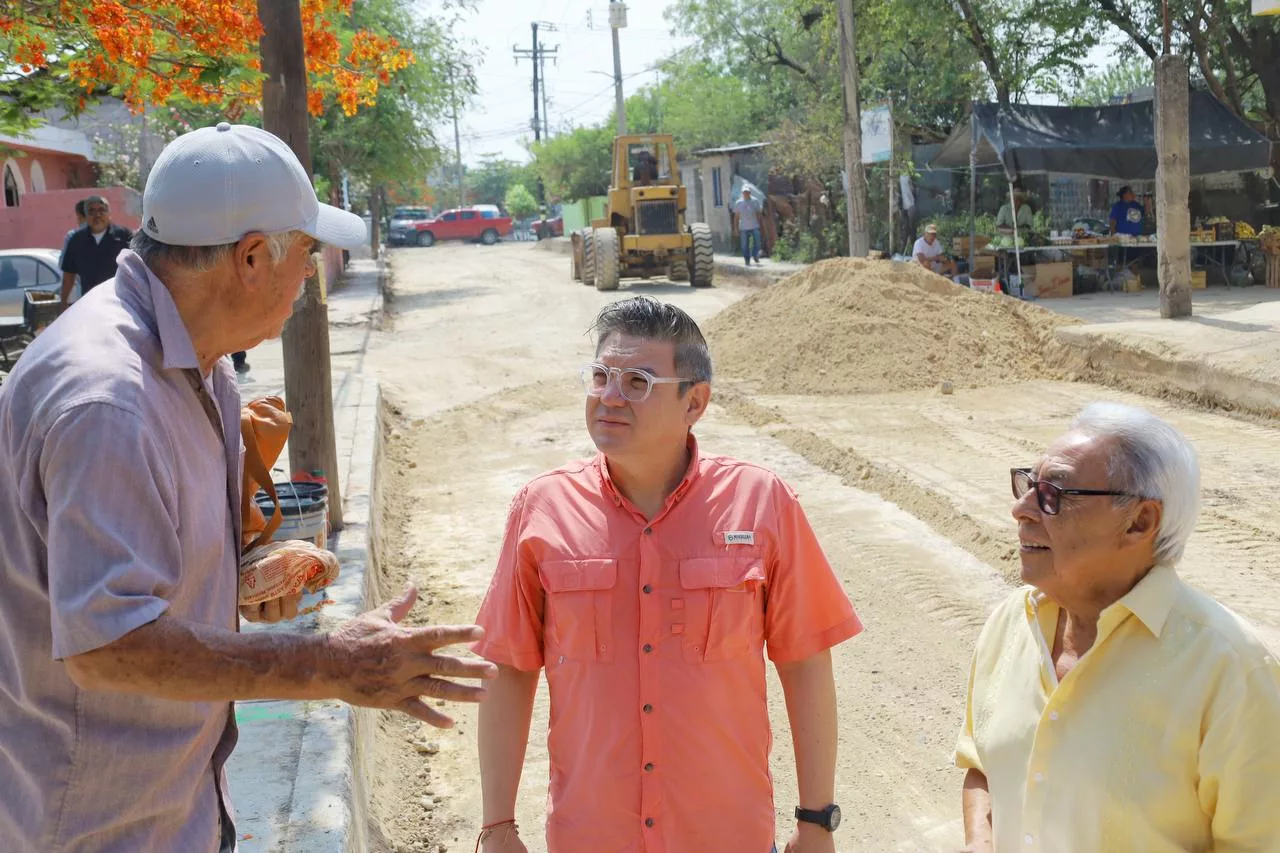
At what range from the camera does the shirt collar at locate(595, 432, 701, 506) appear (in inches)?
106

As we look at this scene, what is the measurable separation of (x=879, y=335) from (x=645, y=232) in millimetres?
11536

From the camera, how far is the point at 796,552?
2678 mm

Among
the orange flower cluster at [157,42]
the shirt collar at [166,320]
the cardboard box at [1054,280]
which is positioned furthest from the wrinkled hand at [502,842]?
the cardboard box at [1054,280]

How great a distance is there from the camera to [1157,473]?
244 cm

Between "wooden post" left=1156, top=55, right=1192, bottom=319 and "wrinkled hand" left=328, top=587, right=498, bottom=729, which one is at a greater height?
"wooden post" left=1156, top=55, right=1192, bottom=319

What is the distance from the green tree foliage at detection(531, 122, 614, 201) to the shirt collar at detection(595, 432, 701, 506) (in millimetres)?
53679

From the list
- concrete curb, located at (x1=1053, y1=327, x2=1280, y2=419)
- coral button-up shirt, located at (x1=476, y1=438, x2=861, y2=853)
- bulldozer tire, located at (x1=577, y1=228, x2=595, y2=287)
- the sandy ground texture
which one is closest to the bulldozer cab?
bulldozer tire, located at (x1=577, y1=228, x2=595, y2=287)

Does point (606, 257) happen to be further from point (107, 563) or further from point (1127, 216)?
point (107, 563)

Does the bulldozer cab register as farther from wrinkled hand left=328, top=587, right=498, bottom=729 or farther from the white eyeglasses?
wrinkled hand left=328, top=587, right=498, bottom=729

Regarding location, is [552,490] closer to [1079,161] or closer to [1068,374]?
[1068,374]

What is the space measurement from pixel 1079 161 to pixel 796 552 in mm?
19689

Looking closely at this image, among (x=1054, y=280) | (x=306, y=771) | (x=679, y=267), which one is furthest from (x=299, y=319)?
(x=679, y=267)

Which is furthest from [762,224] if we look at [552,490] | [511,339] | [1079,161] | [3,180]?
[552,490]

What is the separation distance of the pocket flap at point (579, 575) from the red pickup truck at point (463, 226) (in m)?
51.7
